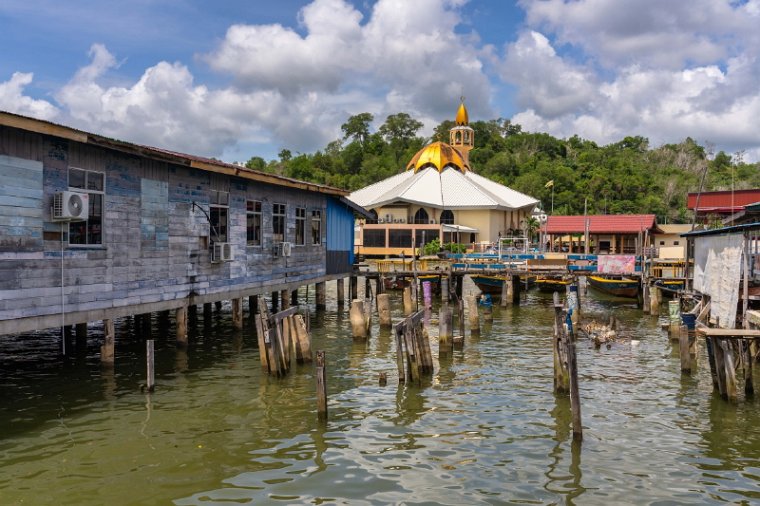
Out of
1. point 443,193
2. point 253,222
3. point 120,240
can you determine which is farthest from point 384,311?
point 443,193

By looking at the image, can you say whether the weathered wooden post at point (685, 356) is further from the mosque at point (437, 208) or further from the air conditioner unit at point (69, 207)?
the mosque at point (437, 208)

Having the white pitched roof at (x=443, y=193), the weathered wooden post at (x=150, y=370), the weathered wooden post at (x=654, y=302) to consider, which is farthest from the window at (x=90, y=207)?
the white pitched roof at (x=443, y=193)

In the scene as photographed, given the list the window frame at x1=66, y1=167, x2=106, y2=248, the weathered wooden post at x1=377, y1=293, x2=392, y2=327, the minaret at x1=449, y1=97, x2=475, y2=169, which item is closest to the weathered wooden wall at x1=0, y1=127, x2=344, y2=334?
the window frame at x1=66, y1=167, x2=106, y2=248

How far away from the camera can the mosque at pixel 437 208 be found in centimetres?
5941

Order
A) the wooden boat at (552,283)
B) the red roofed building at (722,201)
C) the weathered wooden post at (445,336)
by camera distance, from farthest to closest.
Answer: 1. the wooden boat at (552,283)
2. the red roofed building at (722,201)
3. the weathered wooden post at (445,336)

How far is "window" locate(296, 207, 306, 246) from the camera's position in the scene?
2728cm

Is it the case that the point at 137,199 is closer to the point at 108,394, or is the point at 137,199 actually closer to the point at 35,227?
the point at 35,227

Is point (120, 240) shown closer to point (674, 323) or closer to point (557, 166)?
point (674, 323)

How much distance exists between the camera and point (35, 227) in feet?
48.0

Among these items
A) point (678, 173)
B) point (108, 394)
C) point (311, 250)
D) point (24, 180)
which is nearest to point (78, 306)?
point (108, 394)

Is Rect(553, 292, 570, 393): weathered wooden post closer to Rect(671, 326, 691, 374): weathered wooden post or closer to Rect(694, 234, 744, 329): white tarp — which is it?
Rect(671, 326, 691, 374): weathered wooden post

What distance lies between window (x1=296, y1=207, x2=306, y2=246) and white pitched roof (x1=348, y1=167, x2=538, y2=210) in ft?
116

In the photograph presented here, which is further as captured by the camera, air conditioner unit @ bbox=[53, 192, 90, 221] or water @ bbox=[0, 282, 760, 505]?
air conditioner unit @ bbox=[53, 192, 90, 221]

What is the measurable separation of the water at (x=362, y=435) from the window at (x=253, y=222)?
459cm
